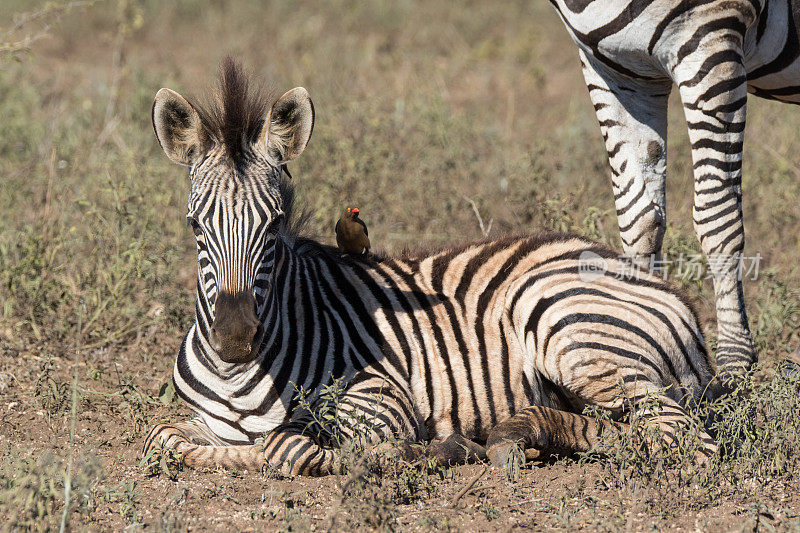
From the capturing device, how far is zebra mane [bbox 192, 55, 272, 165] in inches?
182

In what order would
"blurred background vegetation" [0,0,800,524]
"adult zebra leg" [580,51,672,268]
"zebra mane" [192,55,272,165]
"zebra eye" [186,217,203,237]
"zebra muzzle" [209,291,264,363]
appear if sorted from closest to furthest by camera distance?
1. "zebra muzzle" [209,291,264,363]
2. "zebra eye" [186,217,203,237]
3. "zebra mane" [192,55,272,165]
4. "adult zebra leg" [580,51,672,268]
5. "blurred background vegetation" [0,0,800,524]

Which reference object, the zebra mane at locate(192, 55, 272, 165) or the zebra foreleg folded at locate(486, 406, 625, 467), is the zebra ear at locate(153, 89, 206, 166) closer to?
the zebra mane at locate(192, 55, 272, 165)

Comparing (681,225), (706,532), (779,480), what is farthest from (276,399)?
(681,225)

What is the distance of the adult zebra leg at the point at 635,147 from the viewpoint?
5895mm

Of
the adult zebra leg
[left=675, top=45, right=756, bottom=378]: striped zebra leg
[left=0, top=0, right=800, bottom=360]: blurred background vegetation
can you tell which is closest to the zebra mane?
[left=0, top=0, right=800, bottom=360]: blurred background vegetation

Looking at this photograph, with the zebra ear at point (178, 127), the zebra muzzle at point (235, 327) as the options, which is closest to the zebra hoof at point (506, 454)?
the zebra muzzle at point (235, 327)

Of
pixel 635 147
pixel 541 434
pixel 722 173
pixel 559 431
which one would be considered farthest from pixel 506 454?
pixel 635 147

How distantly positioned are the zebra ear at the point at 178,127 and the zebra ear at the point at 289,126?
36 cm

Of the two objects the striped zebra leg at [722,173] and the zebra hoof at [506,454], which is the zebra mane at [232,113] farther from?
the striped zebra leg at [722,173]

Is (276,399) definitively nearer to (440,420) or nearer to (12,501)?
(440,420)

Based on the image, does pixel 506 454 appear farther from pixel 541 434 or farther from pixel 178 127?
pixel 178 127

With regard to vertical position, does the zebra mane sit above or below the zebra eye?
above

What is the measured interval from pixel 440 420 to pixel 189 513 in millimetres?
1672

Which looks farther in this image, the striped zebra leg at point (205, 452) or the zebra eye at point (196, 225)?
the striped zebra leg at point (205, 452)
